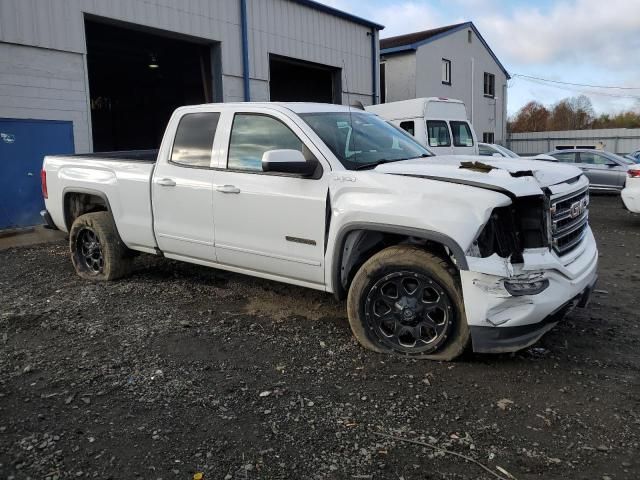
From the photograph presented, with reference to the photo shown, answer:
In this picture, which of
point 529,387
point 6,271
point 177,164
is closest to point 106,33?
point 6,271

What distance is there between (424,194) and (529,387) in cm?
144

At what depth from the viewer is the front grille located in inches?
154

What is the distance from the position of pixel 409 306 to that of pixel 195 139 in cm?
275

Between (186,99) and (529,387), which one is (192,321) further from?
(186,99)

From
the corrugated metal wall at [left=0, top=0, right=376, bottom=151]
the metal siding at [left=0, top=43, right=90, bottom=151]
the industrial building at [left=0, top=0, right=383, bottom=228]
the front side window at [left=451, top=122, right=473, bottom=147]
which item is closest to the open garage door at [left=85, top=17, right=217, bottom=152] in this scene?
the industrial building at [left=0, top=0, right=383, bottom=228]

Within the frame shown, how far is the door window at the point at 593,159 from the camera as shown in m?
16.3

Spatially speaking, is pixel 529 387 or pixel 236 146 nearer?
pixel 529 387

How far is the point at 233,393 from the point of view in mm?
3660

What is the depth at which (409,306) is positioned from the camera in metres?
4.04

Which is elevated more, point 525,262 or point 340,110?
point 340,110

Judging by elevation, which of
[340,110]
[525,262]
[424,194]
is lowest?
[525,262]

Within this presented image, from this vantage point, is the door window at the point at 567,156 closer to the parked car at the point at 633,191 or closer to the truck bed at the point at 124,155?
the parked car at the point at 633,191

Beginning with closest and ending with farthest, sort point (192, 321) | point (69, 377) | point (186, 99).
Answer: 1. point (69, 377)
2. point (192, 321)
3. point (186, 99)

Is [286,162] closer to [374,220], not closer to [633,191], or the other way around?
[374,220]
